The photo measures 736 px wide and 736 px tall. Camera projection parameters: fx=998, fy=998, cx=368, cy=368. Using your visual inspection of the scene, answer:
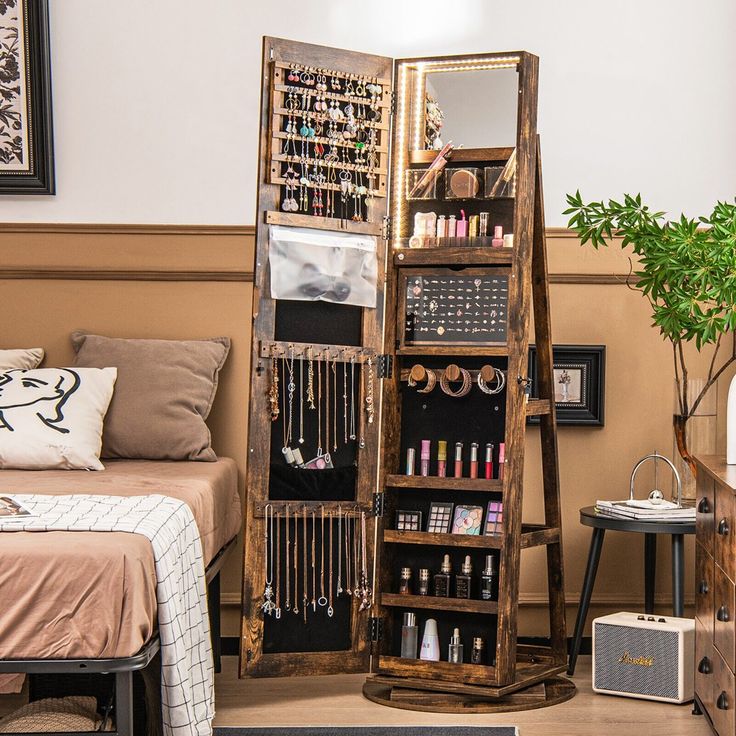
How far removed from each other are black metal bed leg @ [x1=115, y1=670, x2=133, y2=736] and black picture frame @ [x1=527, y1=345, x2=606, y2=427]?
6.85 feet

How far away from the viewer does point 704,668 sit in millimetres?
2889

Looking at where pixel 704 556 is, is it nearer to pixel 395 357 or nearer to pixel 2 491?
pixel 395 357

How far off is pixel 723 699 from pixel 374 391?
146 centimetres

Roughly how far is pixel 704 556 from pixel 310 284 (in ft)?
5.03

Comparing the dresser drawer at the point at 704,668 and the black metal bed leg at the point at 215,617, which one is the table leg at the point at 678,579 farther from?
the black metal bed leg at the point at 215,617

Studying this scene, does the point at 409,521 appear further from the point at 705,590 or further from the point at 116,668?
the point at 116,668

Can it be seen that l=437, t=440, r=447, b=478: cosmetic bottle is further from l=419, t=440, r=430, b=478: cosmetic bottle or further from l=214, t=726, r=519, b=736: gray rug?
l=214, t=726, r=519, b=736: gray rug

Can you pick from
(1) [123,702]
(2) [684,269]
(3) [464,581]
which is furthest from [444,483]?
(1) [123,702]

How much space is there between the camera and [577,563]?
13.1ft

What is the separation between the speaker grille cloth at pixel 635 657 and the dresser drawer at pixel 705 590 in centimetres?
25

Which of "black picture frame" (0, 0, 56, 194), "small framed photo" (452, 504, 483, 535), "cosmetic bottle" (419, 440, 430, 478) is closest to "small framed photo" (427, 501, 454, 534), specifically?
"small framed photo" (452, 504, 483, 535)

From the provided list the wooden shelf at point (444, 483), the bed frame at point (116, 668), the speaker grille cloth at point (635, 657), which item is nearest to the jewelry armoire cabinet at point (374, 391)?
the wooden shelf at point (444, 483)

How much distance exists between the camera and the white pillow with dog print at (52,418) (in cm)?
333

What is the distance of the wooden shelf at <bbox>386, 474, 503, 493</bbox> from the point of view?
10.9ft
